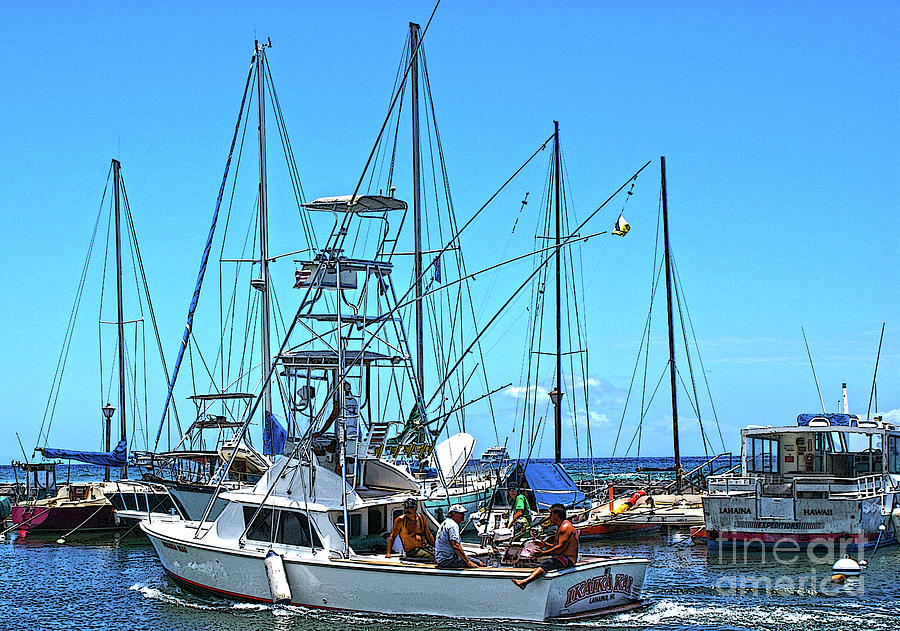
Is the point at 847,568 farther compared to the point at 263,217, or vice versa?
the point at 263,217

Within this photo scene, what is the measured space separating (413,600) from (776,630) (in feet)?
22.7

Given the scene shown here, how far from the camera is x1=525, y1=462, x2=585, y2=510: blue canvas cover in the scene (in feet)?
127

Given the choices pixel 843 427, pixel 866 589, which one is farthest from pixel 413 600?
pixel 843 427

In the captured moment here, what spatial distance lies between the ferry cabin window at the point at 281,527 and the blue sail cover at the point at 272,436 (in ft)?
41.1

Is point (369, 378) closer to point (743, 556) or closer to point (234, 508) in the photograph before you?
point (234, 508)

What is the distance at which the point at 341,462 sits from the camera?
23.5 m

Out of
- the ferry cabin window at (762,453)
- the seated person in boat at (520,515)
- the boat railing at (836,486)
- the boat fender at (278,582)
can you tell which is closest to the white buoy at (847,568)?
the boat railing at (836,486)

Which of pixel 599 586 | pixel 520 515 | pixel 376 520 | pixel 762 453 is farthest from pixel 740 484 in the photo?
pixel 599 586

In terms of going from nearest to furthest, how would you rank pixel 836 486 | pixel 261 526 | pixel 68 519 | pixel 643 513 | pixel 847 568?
pixel 261 526, pixel 847 568, pixel 836 486, pixel 643 513, pixel 68 519

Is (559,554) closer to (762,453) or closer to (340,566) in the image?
(340,566)

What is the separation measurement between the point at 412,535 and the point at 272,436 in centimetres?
1620

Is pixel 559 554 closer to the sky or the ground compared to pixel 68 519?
closer to the sky

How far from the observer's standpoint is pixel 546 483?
130ft

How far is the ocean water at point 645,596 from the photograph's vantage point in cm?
2136
